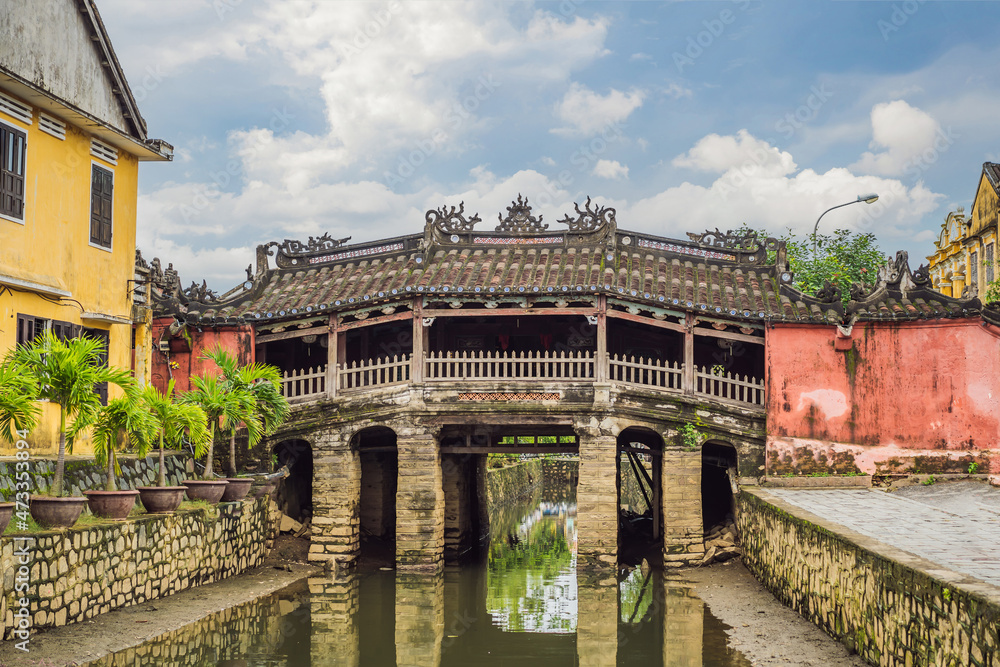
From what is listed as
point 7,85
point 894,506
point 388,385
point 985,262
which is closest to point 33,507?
point 7,85

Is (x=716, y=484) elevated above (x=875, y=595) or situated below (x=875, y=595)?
above

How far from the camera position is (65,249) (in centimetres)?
1477

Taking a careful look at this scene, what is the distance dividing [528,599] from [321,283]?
26.2 ft

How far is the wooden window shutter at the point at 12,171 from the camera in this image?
44.3 feet

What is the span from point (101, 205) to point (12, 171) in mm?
2071

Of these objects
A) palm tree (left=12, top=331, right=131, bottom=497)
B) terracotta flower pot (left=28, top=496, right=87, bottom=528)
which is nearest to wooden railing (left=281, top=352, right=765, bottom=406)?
palm tree (left=12, top=331, right=131, bottom=497)

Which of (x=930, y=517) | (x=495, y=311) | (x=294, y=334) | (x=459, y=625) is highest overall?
(x=495, y=311)

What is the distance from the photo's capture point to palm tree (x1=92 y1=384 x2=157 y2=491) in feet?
39.7

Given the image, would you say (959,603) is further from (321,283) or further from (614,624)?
(321,283)

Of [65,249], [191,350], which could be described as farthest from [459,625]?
[65,249]

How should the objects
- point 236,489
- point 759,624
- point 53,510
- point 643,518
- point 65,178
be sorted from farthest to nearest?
point 643,518 < point 236,489 < point 65,178 < point 759,624 < point 53,510

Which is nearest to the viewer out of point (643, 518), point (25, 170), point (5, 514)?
point (5, 514)

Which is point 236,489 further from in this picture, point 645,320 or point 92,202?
point 645,320

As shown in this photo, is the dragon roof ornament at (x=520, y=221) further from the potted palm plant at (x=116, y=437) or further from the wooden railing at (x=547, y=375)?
the potted palm plant at (x=116, y=437)
